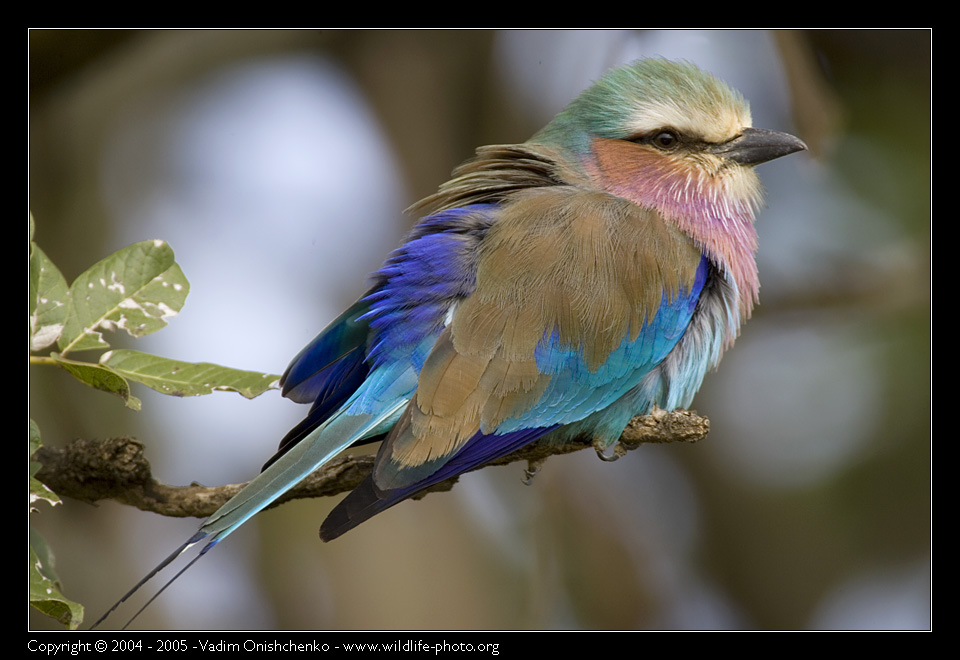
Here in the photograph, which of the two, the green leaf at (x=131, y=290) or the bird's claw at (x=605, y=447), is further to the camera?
the bird's claw at (x=605, y=447)

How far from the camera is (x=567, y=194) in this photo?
10.6 feet

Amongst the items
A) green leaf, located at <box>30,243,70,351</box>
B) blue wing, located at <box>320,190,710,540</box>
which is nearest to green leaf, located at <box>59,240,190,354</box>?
green leaf, located at <box>30,243,70,351</box>

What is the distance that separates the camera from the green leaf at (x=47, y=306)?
89.4 inches

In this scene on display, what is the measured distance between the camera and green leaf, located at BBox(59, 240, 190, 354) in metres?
2.38

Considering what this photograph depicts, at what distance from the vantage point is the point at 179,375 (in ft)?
7.86

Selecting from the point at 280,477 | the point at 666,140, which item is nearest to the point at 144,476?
the point at 280,477

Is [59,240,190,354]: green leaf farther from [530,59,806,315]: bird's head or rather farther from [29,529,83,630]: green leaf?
[530,59,806,315]: bird's head

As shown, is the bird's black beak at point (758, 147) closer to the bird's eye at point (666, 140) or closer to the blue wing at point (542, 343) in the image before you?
the bird's eye at point (666, 140)

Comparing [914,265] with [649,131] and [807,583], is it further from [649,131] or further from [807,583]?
[649,131]

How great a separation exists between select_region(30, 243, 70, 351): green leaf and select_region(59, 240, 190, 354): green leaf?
49mm

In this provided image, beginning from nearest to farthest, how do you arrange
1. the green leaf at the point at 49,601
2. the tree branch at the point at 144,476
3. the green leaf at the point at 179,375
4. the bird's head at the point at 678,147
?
1. the green leaf at the point at 49,601
2. the green leaf at the point at 179,375
3. the tree branch at the point at 144,476
4. the bird's head at the point at 678,147

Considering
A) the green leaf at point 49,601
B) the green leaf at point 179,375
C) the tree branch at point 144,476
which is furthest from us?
the tree branch at point 144,476

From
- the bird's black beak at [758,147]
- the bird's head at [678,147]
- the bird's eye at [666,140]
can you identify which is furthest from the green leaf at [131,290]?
the bird's black beak at [758,147]

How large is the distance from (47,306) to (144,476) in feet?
2.27
